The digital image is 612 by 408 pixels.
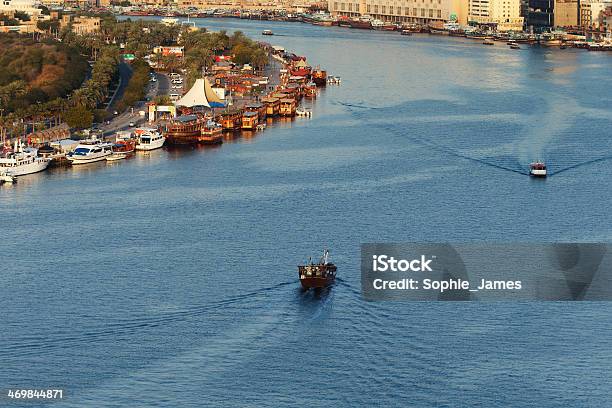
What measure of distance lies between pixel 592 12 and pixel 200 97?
3375 centimetres

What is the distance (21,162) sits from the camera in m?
21.7

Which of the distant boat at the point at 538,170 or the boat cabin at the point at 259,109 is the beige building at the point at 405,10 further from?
the distant boat at the point at 538,170

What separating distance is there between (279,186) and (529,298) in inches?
256

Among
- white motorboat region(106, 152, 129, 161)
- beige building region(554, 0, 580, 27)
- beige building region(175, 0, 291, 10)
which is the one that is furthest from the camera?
beige building region(175, 0, 291, 10)

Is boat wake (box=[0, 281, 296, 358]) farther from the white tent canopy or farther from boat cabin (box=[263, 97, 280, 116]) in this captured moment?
boat cabin (box=[263, 97, 280, 116])

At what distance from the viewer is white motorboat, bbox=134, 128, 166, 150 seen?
2416cm

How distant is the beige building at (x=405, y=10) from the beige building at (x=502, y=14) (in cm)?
162

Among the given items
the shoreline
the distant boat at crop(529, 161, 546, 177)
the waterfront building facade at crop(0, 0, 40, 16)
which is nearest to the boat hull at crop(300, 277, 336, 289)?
the distant boat at crop(529, 161, 546, 177)

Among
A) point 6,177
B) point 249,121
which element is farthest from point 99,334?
point 249,121

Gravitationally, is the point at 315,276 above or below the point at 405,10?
below

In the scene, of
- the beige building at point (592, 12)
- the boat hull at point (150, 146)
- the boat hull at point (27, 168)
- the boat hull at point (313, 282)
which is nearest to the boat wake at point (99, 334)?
the boat hull at point (313, 282)

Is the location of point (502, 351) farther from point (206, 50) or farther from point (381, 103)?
point (206, 50)

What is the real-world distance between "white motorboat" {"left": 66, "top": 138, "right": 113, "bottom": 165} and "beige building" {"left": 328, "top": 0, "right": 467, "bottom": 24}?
141 feet

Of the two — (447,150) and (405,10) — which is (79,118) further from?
(405,10)
